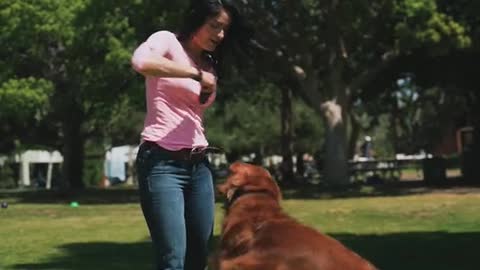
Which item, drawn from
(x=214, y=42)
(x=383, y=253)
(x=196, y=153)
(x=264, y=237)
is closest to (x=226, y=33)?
(x=214, y=42)

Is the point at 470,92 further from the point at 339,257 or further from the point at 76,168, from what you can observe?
the point at 339,257

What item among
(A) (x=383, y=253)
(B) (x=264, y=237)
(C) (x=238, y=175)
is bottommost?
(A) (x=383, y=253)

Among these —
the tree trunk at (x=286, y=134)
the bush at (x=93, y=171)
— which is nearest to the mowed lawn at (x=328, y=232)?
the tree trunk at (x=286, y=134)

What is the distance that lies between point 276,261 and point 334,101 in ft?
85.5

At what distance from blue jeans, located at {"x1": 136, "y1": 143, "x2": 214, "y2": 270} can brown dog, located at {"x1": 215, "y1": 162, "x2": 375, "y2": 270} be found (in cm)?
21

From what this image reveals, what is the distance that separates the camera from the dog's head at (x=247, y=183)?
4992 mm

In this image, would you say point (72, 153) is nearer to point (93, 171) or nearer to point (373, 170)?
point (373, 170)

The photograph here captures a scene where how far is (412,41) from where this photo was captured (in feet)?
82.5

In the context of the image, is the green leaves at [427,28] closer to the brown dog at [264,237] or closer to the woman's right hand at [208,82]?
the brown dog at [264,237]

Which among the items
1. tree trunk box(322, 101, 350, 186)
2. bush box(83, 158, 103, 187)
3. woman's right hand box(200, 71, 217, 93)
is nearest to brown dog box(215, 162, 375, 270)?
woman's right hand box(200, 71, 217, 93)

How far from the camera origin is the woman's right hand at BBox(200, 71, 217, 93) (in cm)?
470

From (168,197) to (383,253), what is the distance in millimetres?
6643

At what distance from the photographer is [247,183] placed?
500 centimetres

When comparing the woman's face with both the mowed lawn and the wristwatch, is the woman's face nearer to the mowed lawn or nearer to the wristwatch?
the wristwatch
